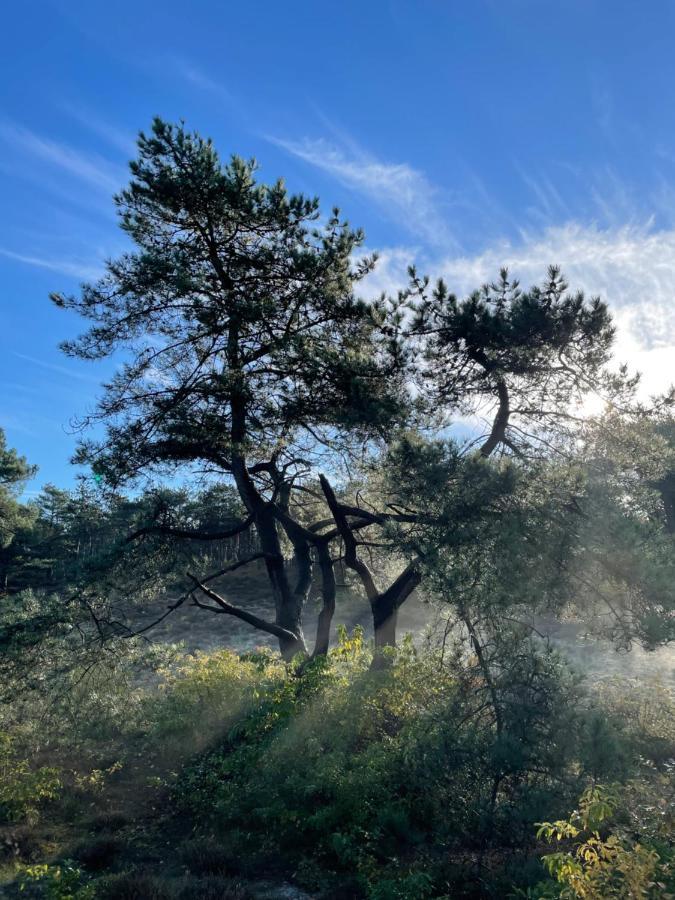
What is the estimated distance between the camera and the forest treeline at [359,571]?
5.96 metres

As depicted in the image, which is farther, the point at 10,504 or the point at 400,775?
the point at 10,504

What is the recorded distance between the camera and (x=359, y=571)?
462 inches

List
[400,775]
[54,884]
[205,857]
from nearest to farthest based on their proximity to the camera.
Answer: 1. [54,884]
2. [205,857]
3. [400,775]

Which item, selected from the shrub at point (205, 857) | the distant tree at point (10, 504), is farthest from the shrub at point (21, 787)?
the distant tree at point (10, 504)

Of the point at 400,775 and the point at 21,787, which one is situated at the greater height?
the point at 400,775

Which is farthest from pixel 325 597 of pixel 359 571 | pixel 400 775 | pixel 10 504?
pixel 10 504

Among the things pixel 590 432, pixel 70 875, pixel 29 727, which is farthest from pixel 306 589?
pixel 70 875

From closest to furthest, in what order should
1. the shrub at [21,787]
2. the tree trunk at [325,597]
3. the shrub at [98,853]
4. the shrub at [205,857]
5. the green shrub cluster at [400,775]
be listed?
the green shrub cluster at [400,775]
the shrub at [205,857]
the shrub at [98,853]
the shrub at [21,787]
the tree trunk at [325,597]

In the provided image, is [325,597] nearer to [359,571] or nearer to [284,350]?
[359,571]

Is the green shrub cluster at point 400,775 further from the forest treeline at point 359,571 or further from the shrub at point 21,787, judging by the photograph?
the shrub at point 21,787

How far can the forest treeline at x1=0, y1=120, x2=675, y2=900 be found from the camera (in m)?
5.96

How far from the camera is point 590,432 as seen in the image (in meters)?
9.62

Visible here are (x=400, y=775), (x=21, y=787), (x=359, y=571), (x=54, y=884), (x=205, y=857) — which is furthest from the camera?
(x=359, y=571)

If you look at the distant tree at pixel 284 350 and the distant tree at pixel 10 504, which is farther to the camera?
the distant tree at pixel 10 504
